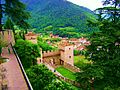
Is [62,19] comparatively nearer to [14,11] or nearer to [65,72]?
[65,72]

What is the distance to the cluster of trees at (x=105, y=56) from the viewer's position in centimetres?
1518

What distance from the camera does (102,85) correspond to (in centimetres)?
1541

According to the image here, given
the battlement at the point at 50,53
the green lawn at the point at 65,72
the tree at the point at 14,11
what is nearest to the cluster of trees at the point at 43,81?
the tree at the point at 14,11

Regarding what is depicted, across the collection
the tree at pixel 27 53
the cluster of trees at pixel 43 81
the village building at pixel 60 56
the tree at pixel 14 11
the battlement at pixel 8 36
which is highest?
the tree at pixel 14 11

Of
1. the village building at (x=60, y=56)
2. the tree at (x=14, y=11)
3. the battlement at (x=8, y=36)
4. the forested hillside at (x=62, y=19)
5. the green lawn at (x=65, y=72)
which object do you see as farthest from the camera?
the forested hillside at (x=62, y=19)

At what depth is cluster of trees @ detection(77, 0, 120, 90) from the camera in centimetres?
1518

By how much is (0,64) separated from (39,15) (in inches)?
5258

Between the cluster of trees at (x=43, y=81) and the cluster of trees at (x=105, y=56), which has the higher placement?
the cluster of trees at (x=105, y=56)

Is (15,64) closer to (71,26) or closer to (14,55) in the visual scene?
(14,55)

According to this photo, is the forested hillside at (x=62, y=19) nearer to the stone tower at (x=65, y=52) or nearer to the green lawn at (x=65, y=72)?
the stone tower at (x=65, y=52)

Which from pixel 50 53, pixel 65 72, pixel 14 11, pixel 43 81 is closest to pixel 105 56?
pixel 43 81

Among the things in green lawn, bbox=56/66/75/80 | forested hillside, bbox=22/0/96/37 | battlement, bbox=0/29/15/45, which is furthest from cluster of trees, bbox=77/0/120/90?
forested hillside, bbox=22/0/96/37

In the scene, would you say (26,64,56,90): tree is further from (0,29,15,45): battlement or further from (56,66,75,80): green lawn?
(56,66,75,80): green lawn

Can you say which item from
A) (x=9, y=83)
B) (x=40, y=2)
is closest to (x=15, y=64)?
(x=9, y=83)
